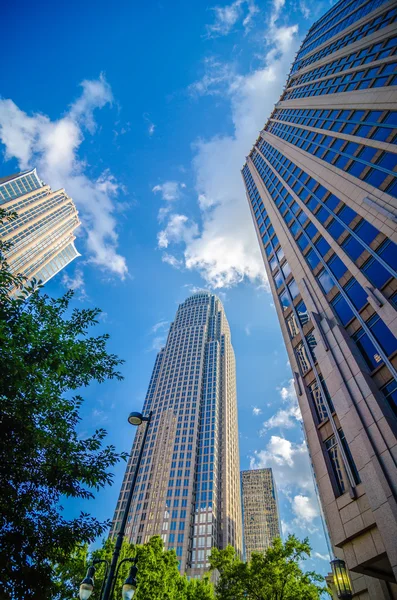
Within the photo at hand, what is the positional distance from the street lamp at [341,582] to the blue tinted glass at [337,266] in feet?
53.4

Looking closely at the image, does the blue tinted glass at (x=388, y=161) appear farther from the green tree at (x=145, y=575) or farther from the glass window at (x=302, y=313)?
the green tree at (x=145, y=575)

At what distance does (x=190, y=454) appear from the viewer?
103750mm

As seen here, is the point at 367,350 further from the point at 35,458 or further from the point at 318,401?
the point at 35,458

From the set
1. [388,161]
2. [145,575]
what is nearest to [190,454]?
[145,575]

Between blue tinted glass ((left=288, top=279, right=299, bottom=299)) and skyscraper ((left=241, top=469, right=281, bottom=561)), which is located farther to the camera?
skyscraper ((left=241, top=469, right=281, bottom=561))

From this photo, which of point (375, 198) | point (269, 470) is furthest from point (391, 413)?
point (269, 470)

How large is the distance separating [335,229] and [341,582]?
21191 mm

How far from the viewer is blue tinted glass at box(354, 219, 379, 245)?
20.6 meters

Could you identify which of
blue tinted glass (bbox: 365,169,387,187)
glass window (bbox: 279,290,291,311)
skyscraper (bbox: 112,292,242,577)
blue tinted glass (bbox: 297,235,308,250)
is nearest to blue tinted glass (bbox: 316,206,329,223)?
blue tinted glass (bbox: 297,235,308,250)

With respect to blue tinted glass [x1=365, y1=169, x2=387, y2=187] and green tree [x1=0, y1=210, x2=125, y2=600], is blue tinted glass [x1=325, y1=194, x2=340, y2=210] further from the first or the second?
green tree [x1=0, y1=210, x2=125, y2=600]

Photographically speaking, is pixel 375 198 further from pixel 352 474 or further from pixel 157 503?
pixel 157 503

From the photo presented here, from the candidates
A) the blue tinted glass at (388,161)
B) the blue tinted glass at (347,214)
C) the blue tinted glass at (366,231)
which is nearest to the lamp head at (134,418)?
the blue tinted glass at (366,231)

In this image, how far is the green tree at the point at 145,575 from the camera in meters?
20.7

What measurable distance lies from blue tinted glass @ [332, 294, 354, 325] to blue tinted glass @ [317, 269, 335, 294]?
1.32 m
